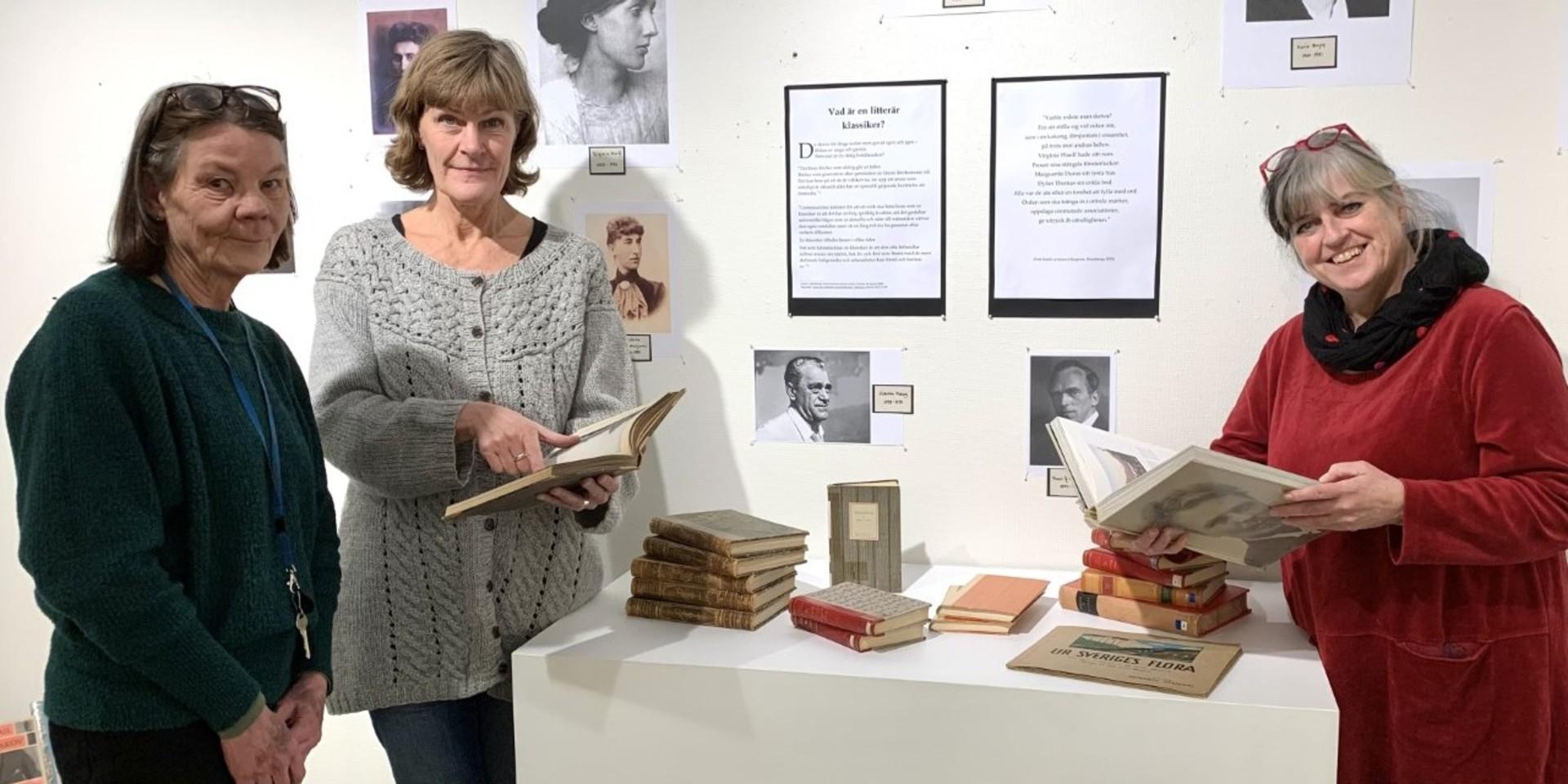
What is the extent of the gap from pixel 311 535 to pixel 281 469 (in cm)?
13

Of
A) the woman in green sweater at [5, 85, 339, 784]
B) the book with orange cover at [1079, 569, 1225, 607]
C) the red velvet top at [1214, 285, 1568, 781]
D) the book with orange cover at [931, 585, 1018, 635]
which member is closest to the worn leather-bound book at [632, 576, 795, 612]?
the book with orange cover at [931, 585, 1018, 635]

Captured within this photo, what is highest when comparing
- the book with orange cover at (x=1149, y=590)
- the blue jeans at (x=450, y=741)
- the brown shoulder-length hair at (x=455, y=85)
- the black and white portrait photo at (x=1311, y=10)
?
the black and white portrait photo at (x=1311, y=10)

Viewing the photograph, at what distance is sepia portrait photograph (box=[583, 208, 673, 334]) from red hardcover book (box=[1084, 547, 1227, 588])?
3.28ft

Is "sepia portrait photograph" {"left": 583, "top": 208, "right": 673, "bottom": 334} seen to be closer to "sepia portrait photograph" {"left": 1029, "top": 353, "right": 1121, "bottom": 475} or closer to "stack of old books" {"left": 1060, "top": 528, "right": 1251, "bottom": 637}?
"sepia portrait photograph" {"left": 1029, "top": 353, "right": 1121, "bottom": 475}

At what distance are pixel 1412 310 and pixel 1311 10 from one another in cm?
71

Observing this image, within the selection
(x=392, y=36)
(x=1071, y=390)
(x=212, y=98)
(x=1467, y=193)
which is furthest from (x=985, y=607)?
(x=392, y=36)

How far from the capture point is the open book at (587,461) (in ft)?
5.48

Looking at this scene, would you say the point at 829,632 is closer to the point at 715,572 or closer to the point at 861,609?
the point at 861,609

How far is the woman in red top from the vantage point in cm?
167

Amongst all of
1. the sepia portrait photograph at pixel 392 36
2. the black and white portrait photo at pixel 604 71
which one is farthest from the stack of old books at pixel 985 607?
the sepia portrait photograph at pixel 392 36

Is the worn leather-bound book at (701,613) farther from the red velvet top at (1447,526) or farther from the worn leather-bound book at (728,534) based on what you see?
the red velvet top at (1447,526)

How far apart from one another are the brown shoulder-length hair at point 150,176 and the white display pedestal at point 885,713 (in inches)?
33.6

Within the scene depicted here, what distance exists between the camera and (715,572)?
6.79ft

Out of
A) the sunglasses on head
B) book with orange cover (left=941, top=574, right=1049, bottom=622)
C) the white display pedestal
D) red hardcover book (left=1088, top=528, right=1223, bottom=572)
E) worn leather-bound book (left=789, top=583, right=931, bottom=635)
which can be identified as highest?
the sunglasses on head
